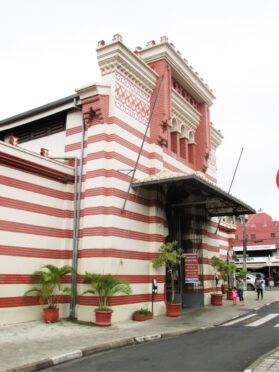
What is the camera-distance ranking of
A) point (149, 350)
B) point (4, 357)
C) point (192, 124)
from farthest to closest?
point (192, 124)
point (149, 350)
point (4, 357)

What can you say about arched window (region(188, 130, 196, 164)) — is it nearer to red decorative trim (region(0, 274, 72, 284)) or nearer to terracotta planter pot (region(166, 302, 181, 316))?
terracotta planter pot (region(166, 302, 181, 316))

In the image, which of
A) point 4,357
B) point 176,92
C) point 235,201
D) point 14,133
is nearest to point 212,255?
point 235,201

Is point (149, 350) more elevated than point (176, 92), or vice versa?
point (176, 92)

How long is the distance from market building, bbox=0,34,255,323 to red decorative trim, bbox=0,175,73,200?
4 cm

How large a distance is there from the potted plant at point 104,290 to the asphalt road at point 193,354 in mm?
2844

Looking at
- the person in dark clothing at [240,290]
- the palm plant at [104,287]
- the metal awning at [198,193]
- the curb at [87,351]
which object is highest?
the metal awning at [198,193]

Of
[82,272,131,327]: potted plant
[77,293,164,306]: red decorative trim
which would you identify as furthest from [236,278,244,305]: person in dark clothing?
[82,272,131,327]: potted plant

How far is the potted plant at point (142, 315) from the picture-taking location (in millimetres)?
14516

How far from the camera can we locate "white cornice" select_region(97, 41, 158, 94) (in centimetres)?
1595

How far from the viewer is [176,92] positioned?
2003 centimetres

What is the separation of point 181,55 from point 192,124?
13.9 feet

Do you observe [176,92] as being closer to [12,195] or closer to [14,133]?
[14,133]

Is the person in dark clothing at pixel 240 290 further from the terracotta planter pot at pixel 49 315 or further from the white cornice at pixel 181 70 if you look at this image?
the white cornice at pixel 181 70

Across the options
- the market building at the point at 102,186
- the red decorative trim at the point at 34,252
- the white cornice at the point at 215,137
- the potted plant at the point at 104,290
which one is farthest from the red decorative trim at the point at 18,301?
the white cornice at the point at 215,137
